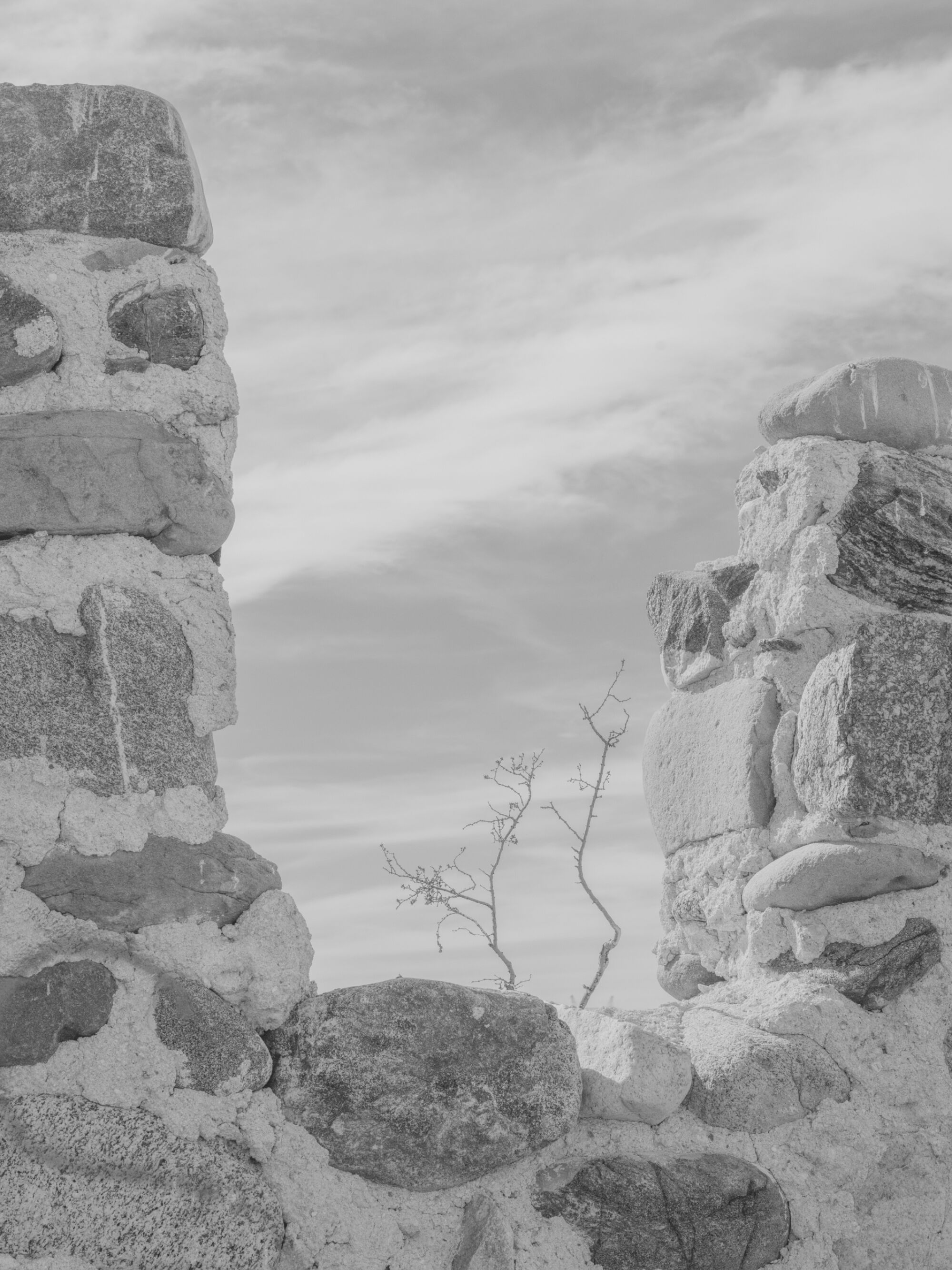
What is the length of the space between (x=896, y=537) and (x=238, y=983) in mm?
1522

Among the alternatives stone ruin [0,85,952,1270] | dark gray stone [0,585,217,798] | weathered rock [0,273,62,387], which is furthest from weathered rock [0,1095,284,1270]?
weathered rock [0,273,62,387]

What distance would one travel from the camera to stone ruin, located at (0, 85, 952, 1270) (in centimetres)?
194

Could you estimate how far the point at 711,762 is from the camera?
290 cm

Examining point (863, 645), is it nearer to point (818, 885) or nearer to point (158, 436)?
point (818, 885)

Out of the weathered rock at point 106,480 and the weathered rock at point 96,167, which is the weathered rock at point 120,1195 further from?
the weathered rock at point 96,167

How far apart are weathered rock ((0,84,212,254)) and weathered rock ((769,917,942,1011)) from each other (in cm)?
168

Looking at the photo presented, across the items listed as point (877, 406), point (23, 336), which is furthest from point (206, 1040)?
point (877, 406)

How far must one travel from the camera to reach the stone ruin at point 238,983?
1.94m


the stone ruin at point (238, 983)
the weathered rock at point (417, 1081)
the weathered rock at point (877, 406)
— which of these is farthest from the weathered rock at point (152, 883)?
the weathered rock at point (877, 406)

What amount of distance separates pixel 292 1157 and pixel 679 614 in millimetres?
1483

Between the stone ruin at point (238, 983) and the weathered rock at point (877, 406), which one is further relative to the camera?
the weathered rock at point (877, 406)

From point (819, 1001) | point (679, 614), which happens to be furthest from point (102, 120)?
point (819, 1001)

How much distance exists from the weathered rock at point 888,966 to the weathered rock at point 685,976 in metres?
0.41

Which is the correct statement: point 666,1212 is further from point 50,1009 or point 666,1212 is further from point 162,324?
point 162,324
